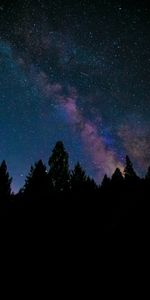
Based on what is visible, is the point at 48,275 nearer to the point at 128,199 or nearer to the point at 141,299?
the point at 141,299

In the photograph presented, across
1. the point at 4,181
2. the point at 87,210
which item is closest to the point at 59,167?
the point at 4,181

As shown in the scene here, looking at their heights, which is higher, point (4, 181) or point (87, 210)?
point (4, 181)

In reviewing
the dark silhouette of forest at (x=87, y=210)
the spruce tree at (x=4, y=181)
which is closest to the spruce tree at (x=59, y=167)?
the spruce tree at (x=4, y=181)

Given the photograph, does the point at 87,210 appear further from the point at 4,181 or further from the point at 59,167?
the point at 59,167

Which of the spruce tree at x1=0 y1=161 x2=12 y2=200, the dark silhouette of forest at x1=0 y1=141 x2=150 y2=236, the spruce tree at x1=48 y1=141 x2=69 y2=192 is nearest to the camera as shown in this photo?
the dark silhouette of forest at x1=0 y1=141 x2=150 y2=236

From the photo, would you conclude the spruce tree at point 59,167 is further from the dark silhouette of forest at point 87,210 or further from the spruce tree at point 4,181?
the dark silhouette of forest at point 87,210

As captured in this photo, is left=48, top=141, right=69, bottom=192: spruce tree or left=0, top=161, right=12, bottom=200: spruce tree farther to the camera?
left=48, top=141, right=69, bottom=192: spruce tree

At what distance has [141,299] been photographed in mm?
9898

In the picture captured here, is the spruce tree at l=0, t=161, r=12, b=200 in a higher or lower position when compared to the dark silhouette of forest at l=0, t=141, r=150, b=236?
higher

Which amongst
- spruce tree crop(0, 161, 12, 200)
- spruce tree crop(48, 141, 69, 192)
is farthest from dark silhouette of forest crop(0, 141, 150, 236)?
spruce tree crop(48, 141, 69, 192)

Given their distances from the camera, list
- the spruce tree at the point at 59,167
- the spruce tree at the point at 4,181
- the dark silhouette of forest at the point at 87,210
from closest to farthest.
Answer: the dark silhouette of forest at the point at 87,210 < the spruce tree at the point at 4,181 < the spruce tree at the point at 59,167

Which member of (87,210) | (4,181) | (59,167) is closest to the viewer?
(87,210)

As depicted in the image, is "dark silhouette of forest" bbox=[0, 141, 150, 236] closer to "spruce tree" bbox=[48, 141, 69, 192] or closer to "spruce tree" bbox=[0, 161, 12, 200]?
"spruce tree" bbox=[0, 161, 12, 200]

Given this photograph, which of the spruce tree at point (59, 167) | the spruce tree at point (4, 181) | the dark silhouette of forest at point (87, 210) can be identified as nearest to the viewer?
the dark silhouette of forest at point (87, 210)
